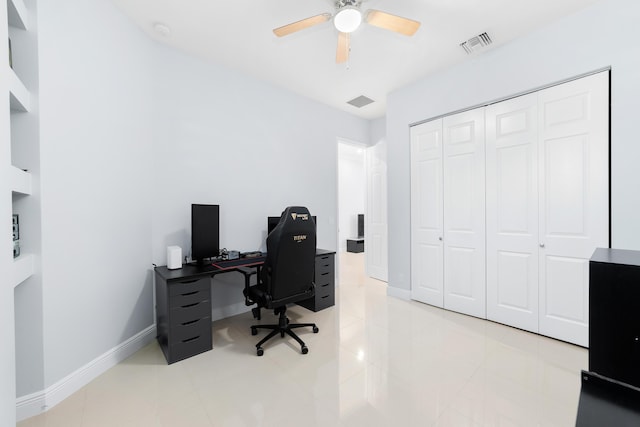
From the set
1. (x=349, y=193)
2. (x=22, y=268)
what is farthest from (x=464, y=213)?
(x=349, y=193)

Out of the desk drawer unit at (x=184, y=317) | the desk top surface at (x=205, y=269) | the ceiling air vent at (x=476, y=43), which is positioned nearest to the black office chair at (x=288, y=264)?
the desk top surface at (x=205, y=269)

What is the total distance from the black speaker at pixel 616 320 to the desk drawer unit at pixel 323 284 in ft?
8.70

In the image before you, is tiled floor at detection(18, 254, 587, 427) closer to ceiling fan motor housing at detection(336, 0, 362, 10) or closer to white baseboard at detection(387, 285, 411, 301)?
white baseboard at detection(387, 285, 411, 301)

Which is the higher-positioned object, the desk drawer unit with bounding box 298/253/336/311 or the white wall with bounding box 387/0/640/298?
the white wall with bounding box 387/0/640/298

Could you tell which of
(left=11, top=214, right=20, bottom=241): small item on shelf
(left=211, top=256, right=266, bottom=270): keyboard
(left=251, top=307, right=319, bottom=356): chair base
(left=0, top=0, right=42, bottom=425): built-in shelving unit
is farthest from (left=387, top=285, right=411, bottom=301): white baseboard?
(left=11, top=214, right=20, bottom=241): small item on shelf

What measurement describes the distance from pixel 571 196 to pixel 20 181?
4.36 meters

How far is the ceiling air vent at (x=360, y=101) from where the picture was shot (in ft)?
13.7

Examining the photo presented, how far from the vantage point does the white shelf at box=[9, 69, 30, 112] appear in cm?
145

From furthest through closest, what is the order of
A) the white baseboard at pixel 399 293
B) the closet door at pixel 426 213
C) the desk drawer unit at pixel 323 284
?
the white baseboard at pixel 399 293, the closet door at pixel 426 213, the desk drawer unit at pixel 323 284

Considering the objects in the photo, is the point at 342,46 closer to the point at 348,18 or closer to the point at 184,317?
the point at 348,18

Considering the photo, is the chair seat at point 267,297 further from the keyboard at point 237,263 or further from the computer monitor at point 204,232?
the computer monitor at point 204,232

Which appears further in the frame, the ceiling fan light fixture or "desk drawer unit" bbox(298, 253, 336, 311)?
"desk drawer unit" bbox(298, 253, 336, 311)

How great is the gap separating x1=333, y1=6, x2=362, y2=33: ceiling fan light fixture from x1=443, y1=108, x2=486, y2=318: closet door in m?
1.91

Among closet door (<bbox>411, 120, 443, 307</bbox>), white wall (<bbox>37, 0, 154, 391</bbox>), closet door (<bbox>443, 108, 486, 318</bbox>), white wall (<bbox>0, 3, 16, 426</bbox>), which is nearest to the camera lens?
→ white wall (<bbox>0, 3, 16, 426</bbox>)
